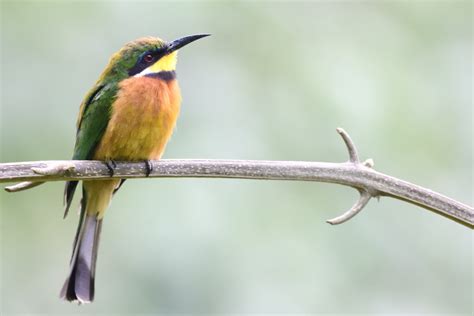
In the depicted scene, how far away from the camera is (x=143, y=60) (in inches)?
115

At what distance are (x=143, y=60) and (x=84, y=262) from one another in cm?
77

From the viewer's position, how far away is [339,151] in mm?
2670

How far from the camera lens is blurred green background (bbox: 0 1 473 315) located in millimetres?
2443

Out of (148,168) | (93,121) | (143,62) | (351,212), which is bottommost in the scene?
(351,212)

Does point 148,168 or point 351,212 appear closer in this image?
point 351,212

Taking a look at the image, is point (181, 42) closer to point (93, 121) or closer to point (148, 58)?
point (148, 58)

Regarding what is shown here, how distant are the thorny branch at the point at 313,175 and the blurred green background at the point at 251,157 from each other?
0.42 metres

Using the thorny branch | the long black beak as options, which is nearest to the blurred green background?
the long black beak

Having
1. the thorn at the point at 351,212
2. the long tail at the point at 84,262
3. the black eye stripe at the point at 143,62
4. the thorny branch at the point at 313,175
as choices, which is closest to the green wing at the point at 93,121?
the black eye stripe at the point at 143,62

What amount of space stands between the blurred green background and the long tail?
0.04m

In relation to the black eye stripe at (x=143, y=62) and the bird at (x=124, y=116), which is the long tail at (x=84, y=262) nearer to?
the bird at (x=124, y=116)

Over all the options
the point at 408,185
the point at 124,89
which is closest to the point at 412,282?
the point at 408,185

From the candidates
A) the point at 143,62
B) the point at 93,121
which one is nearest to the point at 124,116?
the point at 93,121

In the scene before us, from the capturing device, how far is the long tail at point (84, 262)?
2572 mm
